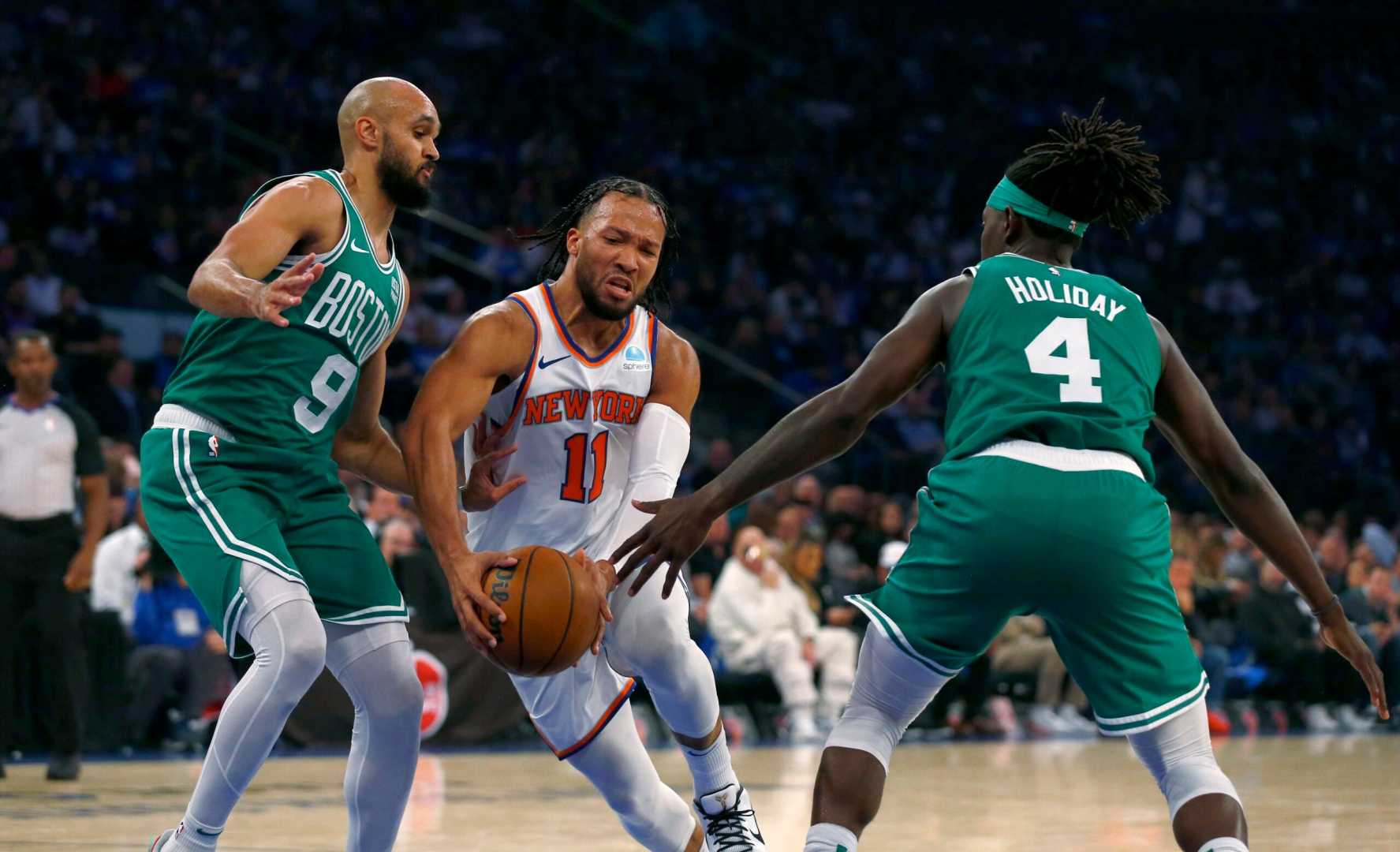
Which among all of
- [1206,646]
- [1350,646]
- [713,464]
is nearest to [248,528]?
[1350,646]

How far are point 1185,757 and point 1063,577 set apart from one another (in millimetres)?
472

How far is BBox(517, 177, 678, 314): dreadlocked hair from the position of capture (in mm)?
5020

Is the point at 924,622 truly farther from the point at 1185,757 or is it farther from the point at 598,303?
the point at 598,303

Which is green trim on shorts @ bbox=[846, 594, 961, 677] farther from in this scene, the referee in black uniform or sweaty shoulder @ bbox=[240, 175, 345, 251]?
the referee in black uniform

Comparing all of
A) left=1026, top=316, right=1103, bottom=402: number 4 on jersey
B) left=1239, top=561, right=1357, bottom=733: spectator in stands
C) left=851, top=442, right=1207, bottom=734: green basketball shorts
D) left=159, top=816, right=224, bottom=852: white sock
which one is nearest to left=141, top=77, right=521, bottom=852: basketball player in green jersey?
left=159, top=816, right=224, bottom=852: white sock

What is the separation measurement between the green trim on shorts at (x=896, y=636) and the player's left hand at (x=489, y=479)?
4.21ft

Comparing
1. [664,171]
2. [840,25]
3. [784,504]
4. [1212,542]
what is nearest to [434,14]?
[664,171]

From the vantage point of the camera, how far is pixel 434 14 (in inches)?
814

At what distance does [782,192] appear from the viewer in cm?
2055

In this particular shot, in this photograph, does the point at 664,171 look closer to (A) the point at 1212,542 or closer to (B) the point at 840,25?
(B) the point at 840,25

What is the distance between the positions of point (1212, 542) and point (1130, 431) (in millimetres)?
11628

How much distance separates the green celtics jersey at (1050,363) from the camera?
3768 millimetres

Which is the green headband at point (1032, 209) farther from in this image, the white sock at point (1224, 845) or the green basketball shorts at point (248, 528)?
the green basketball shorts at point (248, 528)

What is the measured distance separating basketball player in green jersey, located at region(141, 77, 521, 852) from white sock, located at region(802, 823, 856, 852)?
1231 mm
